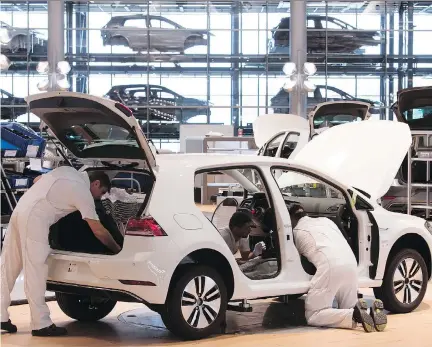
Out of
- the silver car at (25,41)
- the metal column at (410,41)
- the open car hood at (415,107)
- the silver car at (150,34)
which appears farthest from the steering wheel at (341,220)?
the silver car at (25,41)

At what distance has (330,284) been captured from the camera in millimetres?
7320

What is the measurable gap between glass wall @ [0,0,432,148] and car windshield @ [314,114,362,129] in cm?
1777

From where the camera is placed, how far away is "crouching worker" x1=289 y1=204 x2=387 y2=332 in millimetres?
7238

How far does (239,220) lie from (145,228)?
1262 millimetres

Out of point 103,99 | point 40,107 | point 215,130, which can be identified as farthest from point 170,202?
point 215,130

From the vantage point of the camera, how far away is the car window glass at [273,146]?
1399 centimetres

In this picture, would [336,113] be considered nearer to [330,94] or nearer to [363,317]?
[363,317]

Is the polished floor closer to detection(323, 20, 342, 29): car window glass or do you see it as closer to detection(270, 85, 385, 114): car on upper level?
detection(270, 85, 385, 114): car on upper level

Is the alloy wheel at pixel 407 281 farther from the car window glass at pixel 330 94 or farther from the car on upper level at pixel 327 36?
the car window glass at pixel 330 94

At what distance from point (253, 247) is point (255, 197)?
0.50 m

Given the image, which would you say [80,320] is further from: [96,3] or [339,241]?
[96,3]

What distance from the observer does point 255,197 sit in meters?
7.93

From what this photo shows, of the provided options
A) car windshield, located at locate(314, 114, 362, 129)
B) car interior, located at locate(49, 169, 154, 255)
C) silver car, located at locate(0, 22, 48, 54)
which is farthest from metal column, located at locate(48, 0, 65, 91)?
car interior, located at locate(49, 169, 154, 255)

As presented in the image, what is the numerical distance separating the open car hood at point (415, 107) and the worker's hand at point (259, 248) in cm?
543
